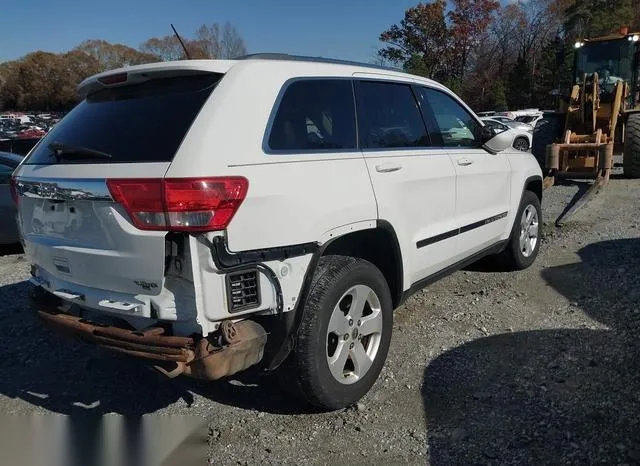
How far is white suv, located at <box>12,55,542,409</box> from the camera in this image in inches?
99.6

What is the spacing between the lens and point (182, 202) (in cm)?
245

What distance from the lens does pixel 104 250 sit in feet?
8.83

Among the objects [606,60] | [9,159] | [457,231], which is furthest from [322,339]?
[606,60]

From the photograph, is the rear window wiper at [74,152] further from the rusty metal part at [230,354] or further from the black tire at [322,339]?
the black tire at [322,339]

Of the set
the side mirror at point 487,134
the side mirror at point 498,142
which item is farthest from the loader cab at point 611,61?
the side mirror at point 498,142

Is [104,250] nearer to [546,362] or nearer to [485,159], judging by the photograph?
[546,362]

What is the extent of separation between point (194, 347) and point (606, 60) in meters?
13.5

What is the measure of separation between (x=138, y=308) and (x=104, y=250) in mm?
332

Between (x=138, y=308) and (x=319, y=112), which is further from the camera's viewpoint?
(x=319, y=112)

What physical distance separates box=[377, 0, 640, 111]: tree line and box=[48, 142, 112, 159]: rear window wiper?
136 feet

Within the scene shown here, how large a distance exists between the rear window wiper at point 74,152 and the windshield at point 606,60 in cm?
1282

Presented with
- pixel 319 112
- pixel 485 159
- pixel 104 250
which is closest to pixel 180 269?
pixel 104 250

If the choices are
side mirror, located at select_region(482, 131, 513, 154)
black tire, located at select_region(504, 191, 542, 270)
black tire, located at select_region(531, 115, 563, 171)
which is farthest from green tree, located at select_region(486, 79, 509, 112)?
side mirror, located at select_region(482, 131, 513, 154)

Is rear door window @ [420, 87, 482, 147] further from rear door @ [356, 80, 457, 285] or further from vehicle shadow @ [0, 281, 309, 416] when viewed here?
vehicle shadow @ [0, 281, 309, 416]
